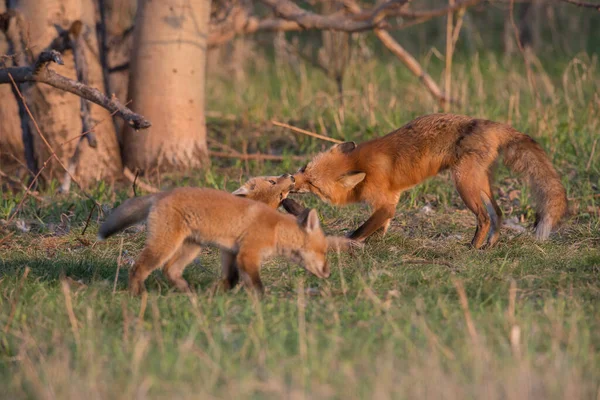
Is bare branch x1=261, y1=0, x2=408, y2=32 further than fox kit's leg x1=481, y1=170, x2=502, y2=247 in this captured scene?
Yes

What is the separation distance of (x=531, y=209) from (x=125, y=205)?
160 inches

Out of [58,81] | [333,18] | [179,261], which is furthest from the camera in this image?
[333,18]

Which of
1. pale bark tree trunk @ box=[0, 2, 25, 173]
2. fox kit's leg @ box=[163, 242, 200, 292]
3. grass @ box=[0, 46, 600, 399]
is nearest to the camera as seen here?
grass @ box=[0, 46, 600, 399]

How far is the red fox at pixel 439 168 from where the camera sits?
662cm

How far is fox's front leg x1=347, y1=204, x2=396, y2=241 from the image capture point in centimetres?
673

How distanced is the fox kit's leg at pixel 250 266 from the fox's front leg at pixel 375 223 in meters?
1.72

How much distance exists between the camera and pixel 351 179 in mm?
7047

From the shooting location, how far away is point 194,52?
8.77 meters

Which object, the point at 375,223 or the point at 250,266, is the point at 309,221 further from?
the point at 375,223

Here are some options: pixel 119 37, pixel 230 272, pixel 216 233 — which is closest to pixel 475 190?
pixel 230 272

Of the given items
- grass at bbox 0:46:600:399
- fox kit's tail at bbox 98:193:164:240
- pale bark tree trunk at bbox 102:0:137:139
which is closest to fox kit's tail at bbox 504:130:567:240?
grass at bbox 0:46:600:399

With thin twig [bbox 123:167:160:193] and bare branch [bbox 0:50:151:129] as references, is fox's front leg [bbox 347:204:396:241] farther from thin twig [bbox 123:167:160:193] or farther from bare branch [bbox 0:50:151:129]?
thin twig [bbox 123:167:160:193]

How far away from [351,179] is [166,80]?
2646 mm

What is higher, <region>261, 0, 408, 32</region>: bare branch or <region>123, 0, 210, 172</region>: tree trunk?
<region>261, 0, 408, 32</region>: bare branch
